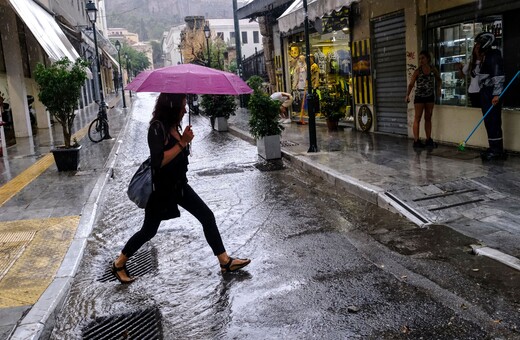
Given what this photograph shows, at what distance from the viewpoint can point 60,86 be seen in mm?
10016

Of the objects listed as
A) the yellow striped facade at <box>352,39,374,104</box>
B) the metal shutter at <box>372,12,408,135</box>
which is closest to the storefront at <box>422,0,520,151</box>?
the metal shutter at <box>372,12,408,135</box>

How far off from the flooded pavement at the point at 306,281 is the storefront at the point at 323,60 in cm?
687

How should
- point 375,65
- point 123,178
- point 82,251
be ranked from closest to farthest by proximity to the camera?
point 82,251
point 123,178
point 375,65

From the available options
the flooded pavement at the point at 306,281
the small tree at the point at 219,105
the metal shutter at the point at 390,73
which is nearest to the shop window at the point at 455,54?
the metal shutter at the point at 390,73

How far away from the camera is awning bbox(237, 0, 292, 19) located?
19855mm

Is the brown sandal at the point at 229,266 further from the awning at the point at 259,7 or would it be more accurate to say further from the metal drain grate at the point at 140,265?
the awning at the point at 259,7

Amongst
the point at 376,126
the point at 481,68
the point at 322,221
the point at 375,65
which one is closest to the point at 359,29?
the point at 375,65

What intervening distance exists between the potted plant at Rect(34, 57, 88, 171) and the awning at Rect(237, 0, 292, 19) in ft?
36.6

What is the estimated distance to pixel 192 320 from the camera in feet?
13.3

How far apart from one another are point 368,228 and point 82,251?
11.2 ft

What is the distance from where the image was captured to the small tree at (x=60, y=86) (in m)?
10.0

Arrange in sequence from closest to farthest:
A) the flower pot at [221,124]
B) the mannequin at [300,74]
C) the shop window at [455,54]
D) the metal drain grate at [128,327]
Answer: the metal drain grate at [128,327] < the shop window at [455,54] < the mannequin at [300,74] < the flower pot at [221,124]

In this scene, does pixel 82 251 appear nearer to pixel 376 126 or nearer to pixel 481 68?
pixel 481 68

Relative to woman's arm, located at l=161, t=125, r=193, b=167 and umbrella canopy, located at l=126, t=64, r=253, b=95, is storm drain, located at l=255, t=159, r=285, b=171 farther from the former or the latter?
woman's arm, located at l=161, t=125, r=193, b=167
